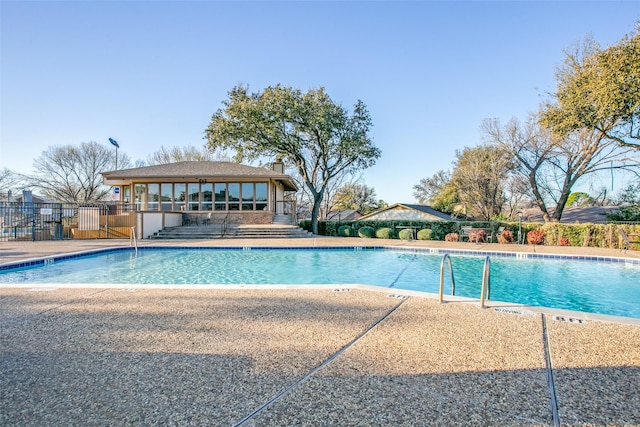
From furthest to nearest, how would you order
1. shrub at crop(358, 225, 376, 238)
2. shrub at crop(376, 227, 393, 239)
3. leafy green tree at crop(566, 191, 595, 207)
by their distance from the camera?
1. leafy green tree at crop(566, 191, 595, 207)
2. shrub at crop(358, 225, 376, 238)
3. shrub at crop(376, 227, 393, 239)

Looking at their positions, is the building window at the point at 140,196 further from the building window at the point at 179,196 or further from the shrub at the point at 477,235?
the shrub at the point at 477,235

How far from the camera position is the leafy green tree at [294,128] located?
2122 cm

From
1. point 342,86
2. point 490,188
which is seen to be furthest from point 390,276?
point 490,188

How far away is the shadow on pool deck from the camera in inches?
86.5

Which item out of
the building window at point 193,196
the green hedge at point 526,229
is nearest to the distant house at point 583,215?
the green hedge at point 526,229

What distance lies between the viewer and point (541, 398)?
237 cm

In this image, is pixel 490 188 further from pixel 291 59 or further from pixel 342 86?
pixel 291 59

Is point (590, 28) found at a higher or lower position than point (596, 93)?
higher

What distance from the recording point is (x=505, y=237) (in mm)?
16734

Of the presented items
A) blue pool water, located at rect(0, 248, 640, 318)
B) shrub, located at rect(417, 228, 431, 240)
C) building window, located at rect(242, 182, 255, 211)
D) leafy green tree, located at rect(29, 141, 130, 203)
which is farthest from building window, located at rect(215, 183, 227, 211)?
leafy green tree, located at rect(29, 141, 130, 203)

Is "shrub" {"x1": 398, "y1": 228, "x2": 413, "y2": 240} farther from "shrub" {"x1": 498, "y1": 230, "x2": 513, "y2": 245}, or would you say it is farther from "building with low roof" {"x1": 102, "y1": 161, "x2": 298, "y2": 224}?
"building with low roof" {"x1": 102, "y1": 161, "x2": 298, "y2": 224}

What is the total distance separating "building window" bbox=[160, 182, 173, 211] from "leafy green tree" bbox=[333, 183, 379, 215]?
20684 millimetres

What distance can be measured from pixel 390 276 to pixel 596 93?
14223 mm

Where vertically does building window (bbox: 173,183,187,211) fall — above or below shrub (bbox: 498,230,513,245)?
above
